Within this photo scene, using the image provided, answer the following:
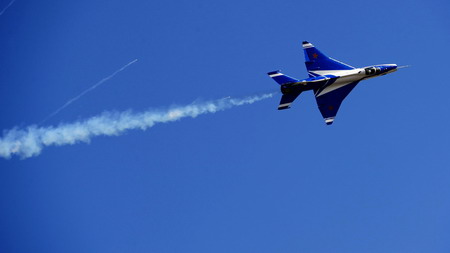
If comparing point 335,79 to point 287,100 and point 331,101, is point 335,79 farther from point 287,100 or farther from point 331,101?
point 287,100

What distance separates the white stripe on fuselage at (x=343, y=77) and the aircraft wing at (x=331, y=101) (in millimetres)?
329

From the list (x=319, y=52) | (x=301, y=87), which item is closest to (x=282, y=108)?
(x=301, y=87)

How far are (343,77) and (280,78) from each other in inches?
252

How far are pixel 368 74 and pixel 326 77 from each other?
13.2ft

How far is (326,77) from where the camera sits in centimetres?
5872

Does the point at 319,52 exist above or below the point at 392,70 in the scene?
above

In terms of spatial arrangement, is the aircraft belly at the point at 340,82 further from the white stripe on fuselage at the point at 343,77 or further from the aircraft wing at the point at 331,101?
the aircraft wing at the point at 331,101

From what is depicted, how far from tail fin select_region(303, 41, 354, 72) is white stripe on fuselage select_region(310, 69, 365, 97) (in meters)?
0.64

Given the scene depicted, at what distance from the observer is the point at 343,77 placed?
195 ft

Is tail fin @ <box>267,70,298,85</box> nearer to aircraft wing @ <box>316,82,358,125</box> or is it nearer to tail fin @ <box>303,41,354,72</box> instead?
aircraft wing @ <box>316,82,358,125</box>

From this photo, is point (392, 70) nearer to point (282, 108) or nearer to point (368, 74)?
point (368, 74)

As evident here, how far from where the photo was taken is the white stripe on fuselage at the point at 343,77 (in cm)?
Result: 5916

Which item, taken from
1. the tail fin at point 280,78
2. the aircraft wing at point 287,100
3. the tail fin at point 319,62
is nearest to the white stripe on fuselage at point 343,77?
the tail fin at point 319,62

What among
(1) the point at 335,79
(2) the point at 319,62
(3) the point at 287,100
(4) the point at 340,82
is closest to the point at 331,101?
(4) the point at 340,82
